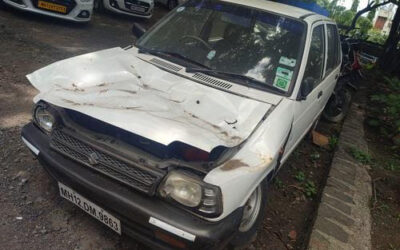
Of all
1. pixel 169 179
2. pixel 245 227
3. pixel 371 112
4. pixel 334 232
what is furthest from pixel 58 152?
pixel 371 112

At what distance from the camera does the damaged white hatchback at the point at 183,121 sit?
2113 millimetres

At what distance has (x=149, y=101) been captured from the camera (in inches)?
99.8

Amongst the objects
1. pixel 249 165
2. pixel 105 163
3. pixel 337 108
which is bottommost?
pixel 337 108

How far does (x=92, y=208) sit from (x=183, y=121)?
2.72 ft

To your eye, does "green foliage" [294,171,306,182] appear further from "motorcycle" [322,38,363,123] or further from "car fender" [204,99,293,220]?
"motorcycle" [322,38,363,123]

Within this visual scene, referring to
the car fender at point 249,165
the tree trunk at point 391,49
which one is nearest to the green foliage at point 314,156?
the car fender at point 249,165

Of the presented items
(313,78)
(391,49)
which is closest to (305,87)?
(313,78)

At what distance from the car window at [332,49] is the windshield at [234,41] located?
3.53 ft

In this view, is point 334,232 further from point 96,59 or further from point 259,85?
point 96,59

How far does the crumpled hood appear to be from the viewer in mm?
2212

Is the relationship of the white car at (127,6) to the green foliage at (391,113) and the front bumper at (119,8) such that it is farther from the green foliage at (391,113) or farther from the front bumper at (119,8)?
the green foliage at (391,113)

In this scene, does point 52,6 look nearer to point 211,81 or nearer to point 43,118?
point 43,118

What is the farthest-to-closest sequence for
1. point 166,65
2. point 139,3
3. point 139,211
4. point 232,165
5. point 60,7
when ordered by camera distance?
point 139,3 < point 60,7 < point 166,65 < point 232,165 < point 139,211

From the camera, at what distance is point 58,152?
7.90 ft
